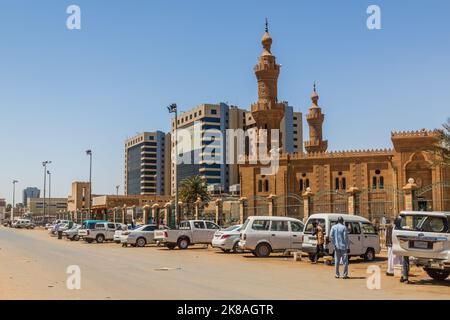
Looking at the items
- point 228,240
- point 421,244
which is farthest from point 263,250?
point 421,244

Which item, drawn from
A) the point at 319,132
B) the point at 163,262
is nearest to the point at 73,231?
the point at 163,262

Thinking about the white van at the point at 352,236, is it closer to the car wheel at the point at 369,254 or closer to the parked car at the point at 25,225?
the car wheel at the point at 369,254

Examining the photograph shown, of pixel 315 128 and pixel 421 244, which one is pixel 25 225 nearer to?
pixel 315 128

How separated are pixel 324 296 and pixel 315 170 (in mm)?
60005

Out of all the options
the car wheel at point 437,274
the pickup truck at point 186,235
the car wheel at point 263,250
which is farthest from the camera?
the pickup truck at point 186,235

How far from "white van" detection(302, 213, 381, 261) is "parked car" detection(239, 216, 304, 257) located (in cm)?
249

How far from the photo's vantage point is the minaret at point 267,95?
6925cm

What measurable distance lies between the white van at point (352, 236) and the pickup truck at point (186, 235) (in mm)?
10092

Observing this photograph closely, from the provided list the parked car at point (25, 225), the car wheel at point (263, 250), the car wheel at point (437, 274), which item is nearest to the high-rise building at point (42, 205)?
the parked car at point (25, 225)

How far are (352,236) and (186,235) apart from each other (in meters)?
11.4

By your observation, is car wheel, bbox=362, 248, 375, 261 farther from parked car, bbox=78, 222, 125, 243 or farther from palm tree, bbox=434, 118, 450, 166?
parked car, bbox=78, 222, 125, 243

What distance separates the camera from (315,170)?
231ft

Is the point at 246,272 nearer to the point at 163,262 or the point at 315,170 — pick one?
the point at 163,262

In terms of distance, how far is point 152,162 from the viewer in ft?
601
